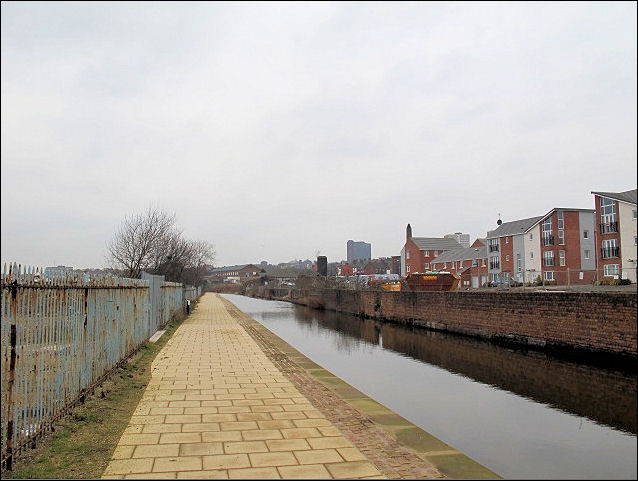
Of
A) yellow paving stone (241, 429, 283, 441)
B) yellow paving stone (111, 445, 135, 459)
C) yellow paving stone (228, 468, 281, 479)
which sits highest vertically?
yellow paving stone (228, 468, 281, 479)

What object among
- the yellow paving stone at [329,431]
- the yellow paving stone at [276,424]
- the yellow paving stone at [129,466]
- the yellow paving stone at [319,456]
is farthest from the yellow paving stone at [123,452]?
the yellow paving stone at [329,431]

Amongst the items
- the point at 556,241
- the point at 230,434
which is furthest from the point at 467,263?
the point at 230,434

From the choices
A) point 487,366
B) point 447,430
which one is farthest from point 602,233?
point 447,430

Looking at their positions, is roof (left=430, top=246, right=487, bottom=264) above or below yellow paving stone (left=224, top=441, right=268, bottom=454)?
above

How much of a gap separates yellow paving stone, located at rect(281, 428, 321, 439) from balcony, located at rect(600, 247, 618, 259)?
41.8 metres

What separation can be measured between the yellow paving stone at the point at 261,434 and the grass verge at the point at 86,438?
4.40 ft

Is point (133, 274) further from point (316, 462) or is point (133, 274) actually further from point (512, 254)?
point (512, 254)

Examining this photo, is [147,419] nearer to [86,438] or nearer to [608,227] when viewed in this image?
[86,438]

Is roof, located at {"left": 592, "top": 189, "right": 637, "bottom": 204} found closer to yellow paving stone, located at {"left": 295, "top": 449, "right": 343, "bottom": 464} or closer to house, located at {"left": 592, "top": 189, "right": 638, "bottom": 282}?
house, located at {"left": 592, "top": 189, "right": 638, "bottom": 282}

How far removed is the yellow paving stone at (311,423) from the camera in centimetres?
598

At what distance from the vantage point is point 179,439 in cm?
534

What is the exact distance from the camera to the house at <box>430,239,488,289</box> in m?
63.4

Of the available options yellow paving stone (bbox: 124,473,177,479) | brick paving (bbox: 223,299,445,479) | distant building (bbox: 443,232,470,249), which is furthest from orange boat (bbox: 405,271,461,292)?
distant building (bbox: 443,232,470,249)

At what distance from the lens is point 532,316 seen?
676 inches
